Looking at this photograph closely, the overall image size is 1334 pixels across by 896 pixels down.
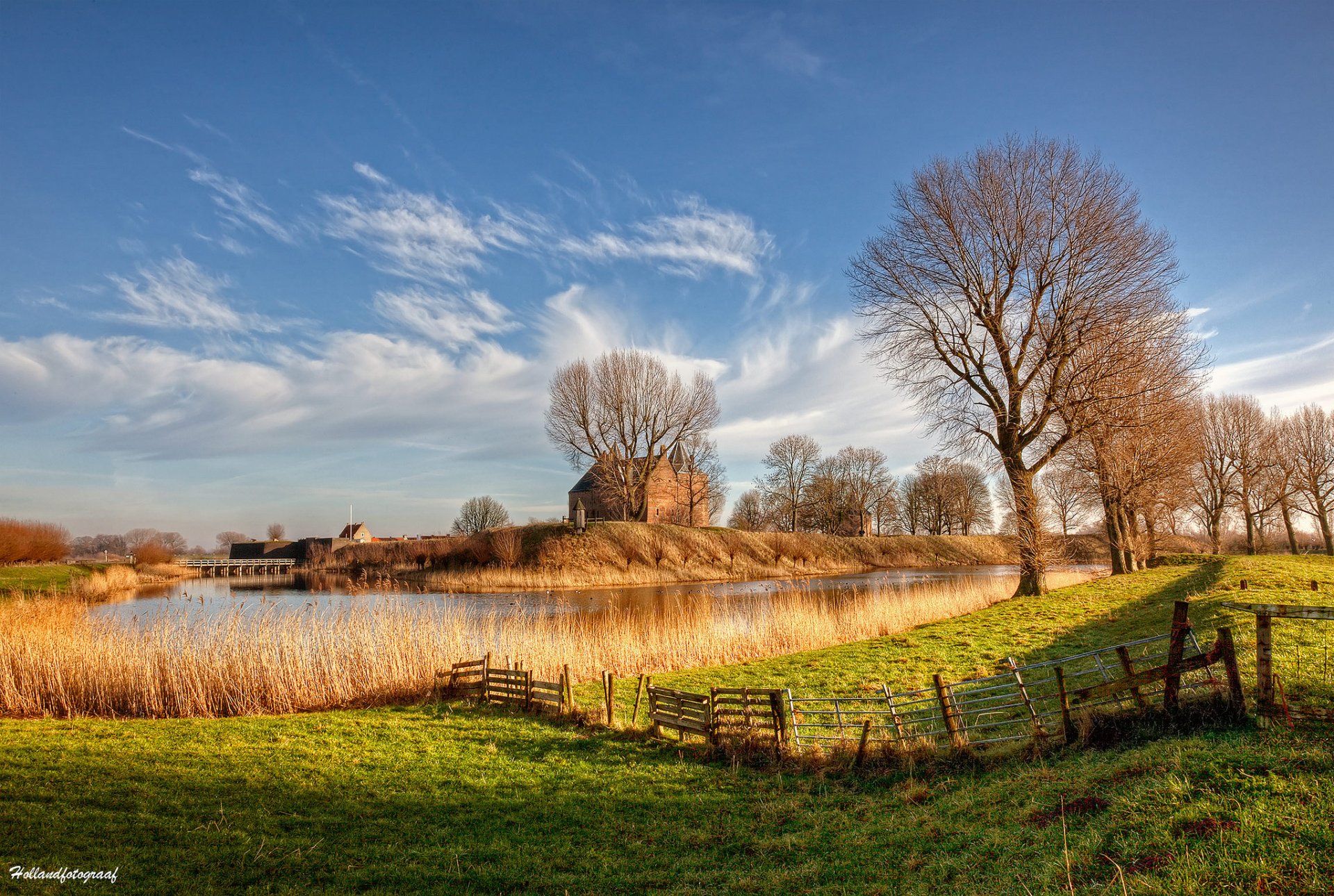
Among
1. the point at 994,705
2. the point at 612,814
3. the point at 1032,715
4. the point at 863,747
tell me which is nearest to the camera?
the point at 612,814

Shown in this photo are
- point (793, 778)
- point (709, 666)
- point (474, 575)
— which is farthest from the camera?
point (474, 575)

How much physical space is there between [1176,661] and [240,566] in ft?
223

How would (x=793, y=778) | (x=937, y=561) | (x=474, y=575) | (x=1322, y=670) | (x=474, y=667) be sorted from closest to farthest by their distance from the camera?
(x=1322, y=670) → (x=793, y=778) → (x=474, y=667) → (x=474, y=575) → (x=937, y=561)

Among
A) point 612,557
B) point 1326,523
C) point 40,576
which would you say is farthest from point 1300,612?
point 40,576

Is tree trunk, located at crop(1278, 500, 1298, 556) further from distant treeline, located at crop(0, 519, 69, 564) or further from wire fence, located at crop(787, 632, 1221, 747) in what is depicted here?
distant treeline, located at crop(0, 519, 69, 564)

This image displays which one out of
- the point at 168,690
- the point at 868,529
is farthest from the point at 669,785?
the point at 868,529

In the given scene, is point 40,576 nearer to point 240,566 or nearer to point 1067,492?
point 240,566

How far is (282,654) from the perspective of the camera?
12.0 meters

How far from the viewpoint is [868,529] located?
6569cm

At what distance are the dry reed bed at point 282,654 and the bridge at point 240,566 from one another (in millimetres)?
44288

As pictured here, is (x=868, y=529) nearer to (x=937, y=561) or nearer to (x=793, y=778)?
(x=937, y=561)

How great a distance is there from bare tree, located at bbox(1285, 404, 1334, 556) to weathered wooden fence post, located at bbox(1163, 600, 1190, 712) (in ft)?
128

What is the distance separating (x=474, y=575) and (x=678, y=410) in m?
17.9

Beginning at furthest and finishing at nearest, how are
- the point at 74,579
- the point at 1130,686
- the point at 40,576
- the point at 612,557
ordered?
the point at 612,557 → the point at 40,576 → the point at 74,579 → the point at 1130,686
